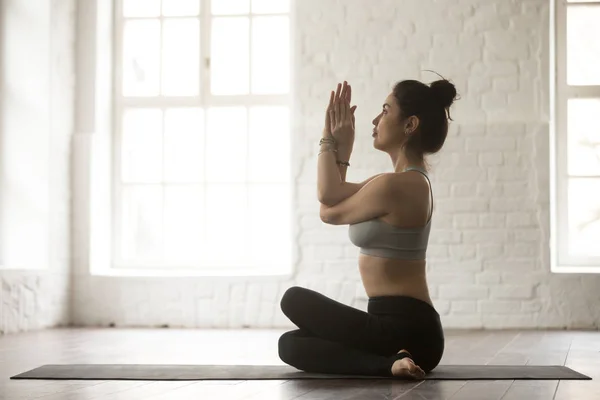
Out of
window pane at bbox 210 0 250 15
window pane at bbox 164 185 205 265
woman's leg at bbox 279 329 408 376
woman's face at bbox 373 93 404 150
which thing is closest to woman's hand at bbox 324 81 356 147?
woman's face at bbox 373 93 404 150

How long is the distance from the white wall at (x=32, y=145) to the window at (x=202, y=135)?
1.97ft

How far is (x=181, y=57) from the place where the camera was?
674 centimetres

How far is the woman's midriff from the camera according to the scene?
11.3 feet

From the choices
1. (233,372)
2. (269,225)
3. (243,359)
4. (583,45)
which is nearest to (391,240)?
(233,372)

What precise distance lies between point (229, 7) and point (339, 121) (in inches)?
134

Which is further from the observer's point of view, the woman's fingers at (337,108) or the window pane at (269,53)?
the window pane at (269,53)

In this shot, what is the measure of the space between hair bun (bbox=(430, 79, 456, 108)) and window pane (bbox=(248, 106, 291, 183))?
3.13 m

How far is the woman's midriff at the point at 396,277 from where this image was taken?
3445 mm

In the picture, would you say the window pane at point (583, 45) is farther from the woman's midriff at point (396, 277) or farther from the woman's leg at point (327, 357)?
the woman's leg at point (327, 357)

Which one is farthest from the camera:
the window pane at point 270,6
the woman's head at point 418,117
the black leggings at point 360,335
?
the window pane at point 270,6

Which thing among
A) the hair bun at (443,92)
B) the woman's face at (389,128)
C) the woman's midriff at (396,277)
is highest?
the hair bun at (443,92)

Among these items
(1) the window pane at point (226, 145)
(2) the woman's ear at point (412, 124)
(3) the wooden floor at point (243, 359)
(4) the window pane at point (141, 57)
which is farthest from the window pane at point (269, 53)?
(2) the woman's ear at point (412, 124)

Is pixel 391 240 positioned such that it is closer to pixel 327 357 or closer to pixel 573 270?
pixel 327 357

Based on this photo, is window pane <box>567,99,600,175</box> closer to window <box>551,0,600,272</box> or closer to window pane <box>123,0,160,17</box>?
window <box>551,0,600,272</box>
